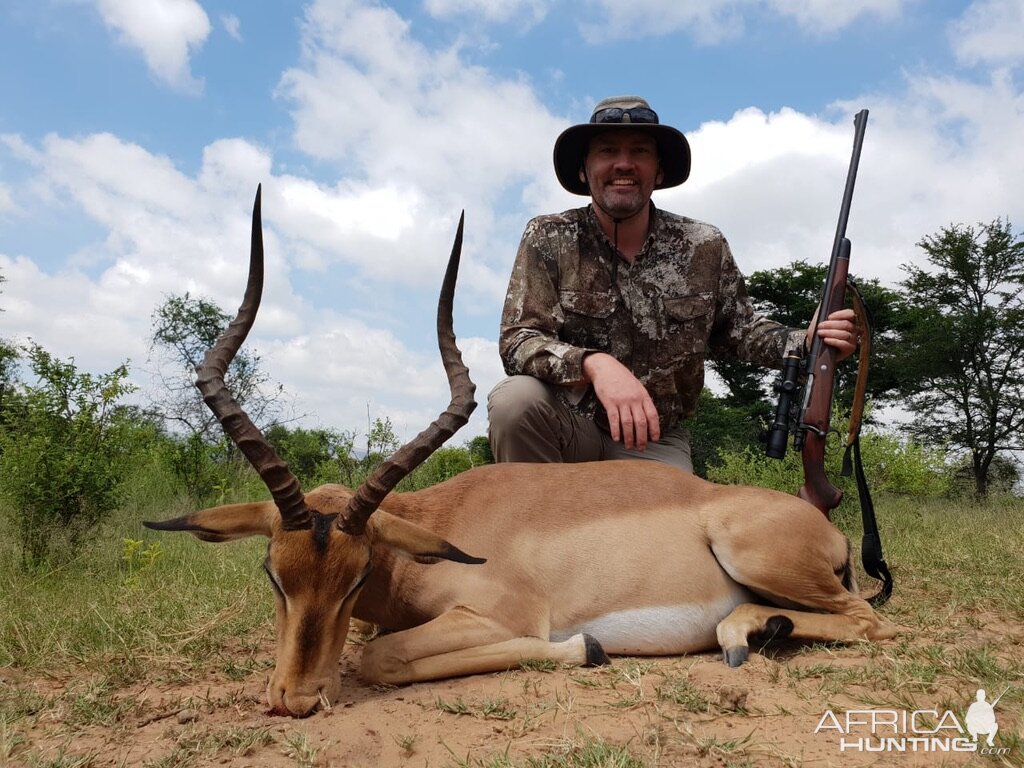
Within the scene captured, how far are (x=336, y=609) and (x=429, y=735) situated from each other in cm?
66

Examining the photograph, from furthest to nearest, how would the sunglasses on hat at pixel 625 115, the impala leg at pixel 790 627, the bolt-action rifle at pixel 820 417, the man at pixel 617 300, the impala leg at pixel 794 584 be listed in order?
the sunglasses on hat at pixel 625 115 → the man at pixel 617 300 → the bolt-action rifle at pixel 820 417 → the impala leg at pixel 794 584 → the impala leg at pixel 790 627

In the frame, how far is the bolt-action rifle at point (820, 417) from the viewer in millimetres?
4566

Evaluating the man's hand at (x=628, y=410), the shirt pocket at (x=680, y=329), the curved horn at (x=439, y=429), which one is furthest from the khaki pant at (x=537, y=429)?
the curved horn at (x=439, y=429)

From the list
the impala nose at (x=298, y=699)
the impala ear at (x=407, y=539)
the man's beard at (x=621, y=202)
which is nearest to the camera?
the impala nose at (x=298, y=699)

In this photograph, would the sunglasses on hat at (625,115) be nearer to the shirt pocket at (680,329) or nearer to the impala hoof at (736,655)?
the shirt pocket at (680,329)

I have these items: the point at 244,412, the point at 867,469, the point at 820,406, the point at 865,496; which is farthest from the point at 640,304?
the point at 867,469

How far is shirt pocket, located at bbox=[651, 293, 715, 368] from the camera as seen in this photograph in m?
5.66

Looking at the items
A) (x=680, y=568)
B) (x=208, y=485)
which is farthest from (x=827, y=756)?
(x=208, y=485)

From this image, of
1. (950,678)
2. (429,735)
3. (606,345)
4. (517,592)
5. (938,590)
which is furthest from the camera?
(606,345)

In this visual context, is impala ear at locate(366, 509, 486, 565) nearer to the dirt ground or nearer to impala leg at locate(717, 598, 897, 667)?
the dirt ground

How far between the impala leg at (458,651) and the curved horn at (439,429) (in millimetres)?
518

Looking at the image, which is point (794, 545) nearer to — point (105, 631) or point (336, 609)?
point (336, 609)

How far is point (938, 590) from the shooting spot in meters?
4.92

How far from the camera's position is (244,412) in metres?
3.26
